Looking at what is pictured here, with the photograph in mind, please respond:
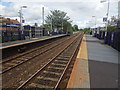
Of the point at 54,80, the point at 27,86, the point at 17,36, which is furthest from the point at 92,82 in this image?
the point at 17,36

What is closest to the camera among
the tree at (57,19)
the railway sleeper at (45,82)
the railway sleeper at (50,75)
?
the railway sleeper at (45,82)

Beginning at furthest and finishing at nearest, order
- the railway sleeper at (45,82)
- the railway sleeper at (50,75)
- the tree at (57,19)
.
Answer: the tree at (57,19) → the railway sleeper at (50,75) → the railway sleeper at (45,82)

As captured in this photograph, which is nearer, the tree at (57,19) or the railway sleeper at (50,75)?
the railway sleeper at (50,75)

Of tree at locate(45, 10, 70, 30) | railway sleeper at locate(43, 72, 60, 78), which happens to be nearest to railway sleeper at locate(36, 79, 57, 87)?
railway sleeper at locate(43, 72, 60, 78)

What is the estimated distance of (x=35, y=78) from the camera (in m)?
6.62

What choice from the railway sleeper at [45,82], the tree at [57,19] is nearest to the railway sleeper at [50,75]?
the railway sleeper at [45,82]

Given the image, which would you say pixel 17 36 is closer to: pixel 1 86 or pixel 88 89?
pixel 1 86

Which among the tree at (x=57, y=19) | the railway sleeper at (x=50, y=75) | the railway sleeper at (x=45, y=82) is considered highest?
the tree at (x=57, y=19)

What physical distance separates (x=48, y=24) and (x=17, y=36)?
52393 mm

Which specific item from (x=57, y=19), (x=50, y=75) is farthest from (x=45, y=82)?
(x=57, y=19)

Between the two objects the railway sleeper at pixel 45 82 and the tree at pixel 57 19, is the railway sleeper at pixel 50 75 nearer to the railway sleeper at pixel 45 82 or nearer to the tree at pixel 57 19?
the railway sleeper at pixel 45 82

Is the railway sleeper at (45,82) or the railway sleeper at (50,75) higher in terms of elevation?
the railway sleeper at (50,75)

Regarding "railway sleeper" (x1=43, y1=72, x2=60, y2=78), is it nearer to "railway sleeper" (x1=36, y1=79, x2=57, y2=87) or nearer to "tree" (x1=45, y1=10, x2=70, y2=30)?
"railway sleeper" (x1=36, y1=79, x2=57, y2=87)

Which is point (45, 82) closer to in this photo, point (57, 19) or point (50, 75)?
point (50, 75)
